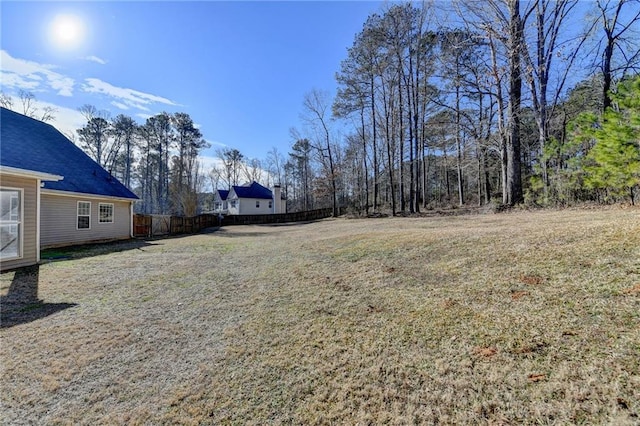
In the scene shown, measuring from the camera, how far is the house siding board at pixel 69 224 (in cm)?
998

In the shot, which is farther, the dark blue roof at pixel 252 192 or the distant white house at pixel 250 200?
the dark blue roof at pixel 252 192

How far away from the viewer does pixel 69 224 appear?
10.8 m

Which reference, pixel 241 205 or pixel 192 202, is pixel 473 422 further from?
pixel 241 205

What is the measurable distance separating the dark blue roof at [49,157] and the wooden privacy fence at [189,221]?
102 inches

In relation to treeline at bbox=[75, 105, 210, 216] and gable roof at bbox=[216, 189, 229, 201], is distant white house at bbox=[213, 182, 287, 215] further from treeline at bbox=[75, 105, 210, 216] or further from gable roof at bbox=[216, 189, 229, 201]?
treeline at bbox=[75, 105, 210, 216]

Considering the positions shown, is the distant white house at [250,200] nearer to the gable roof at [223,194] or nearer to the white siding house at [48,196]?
the gable roof at [223,194]

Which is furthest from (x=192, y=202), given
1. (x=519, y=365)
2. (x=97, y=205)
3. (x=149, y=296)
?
(x=519, y=365)

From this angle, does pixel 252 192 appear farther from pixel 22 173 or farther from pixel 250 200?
pixel 22 173


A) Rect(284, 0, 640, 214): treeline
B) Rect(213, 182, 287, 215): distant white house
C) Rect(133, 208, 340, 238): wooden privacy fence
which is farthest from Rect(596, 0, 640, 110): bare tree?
Rect(213, 182, 287, 215): distant white house

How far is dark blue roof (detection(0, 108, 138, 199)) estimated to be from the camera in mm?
9767

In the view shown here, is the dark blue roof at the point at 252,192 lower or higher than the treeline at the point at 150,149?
lower

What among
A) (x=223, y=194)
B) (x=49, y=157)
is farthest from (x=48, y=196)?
(x=223, y=194)

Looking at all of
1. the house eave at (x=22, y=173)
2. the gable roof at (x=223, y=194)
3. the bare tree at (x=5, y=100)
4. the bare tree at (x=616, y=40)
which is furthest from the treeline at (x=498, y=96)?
the bare tree at (x=5, y=100)

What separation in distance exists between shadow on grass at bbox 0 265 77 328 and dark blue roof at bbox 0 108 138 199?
580 centimetres
